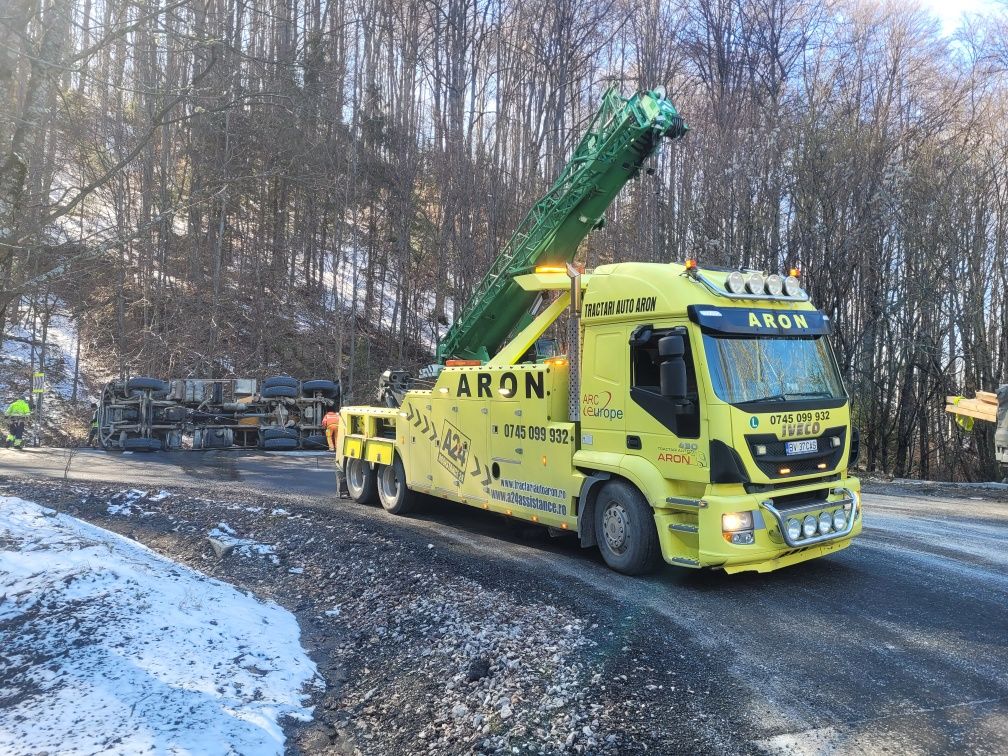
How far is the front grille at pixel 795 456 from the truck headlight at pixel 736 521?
405 millimetres

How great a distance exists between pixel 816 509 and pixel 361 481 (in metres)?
7.04

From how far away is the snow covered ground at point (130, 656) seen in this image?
141 inches

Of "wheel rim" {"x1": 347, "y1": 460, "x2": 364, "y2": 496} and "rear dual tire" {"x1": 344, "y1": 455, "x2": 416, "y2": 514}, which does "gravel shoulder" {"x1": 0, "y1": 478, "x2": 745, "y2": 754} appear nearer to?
"rear dual tire" {"x1": 344, "y1": 455, "x2": 416, "y2": 514}

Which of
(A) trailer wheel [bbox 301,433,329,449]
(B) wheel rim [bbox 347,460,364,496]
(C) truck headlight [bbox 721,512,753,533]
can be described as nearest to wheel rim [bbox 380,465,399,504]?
(B) wheel rim [bbox 347,460,364,496]

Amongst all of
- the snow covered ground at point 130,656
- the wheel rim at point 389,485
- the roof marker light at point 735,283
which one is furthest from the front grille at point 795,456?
the wheel rim at point 389,485

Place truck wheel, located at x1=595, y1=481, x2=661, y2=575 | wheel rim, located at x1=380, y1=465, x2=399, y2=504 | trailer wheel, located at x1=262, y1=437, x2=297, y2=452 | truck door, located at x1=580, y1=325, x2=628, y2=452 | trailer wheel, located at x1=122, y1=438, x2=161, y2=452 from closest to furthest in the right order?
1. truck wheel, located at x1=595, y1=481, x2=661, y2=575
2. truck door, located at x1=580, y1=325, x2=628, y2=452
3. wheel rim, located at x1=380, y1=465, x2=399, y2=504
4. trailer wheel, located at x1=122, y1=438, x2=161, y2=452
5. trailer wheel, located at x1=262, y1=437, x2=297, y2=452

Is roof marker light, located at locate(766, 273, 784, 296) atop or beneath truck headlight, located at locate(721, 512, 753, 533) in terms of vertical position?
atop

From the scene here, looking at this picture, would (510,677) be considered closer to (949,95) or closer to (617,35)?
(949,95)

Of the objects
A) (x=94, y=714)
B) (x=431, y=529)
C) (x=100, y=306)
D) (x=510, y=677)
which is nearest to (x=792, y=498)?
(x=510, y=677)

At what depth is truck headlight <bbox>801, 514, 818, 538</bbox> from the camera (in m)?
5.97

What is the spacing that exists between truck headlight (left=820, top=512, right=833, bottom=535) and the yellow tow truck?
0.6 inches

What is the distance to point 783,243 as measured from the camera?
62.6 feet

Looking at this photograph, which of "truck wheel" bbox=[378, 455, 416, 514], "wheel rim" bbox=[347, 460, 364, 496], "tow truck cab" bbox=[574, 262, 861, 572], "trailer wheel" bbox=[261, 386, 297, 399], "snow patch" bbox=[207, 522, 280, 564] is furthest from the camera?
"trailer wheel" bbox=[261, 386, 297, 399]

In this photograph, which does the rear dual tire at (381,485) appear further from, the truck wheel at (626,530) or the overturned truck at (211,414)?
the overturned truck at (211,414)
